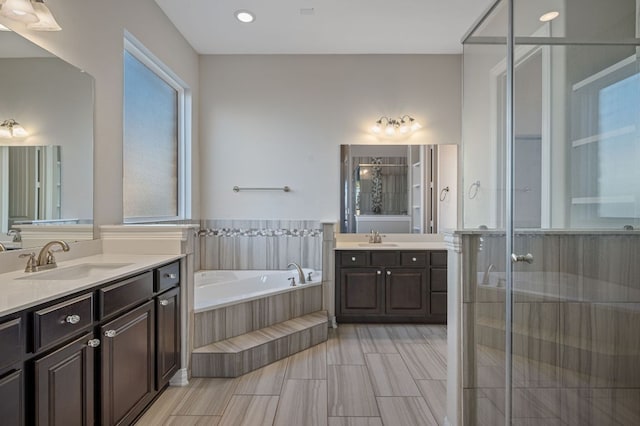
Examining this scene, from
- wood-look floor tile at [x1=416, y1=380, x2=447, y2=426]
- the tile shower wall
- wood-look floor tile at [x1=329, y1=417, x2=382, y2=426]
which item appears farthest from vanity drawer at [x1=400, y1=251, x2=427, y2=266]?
wood-look floor tile at [x1=329, y1=417, x2=382, y2=426]

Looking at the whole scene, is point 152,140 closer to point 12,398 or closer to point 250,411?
point 250,411

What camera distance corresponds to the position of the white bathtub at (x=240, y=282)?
360 cm

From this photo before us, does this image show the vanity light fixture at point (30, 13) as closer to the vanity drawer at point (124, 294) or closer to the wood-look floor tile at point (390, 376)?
the vanity drawer at point (124, 294)

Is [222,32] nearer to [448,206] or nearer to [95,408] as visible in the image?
[448,206]

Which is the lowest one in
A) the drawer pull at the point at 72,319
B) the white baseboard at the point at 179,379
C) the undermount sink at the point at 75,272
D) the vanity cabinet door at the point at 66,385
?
the white baseboard at the point at 179,379

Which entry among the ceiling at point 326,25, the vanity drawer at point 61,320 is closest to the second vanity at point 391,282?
the ceiling at point 326,25

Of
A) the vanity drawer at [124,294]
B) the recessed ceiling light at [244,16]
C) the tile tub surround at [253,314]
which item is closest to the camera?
the vanity drawer at [124,294]

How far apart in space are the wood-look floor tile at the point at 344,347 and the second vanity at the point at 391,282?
0.79 feet

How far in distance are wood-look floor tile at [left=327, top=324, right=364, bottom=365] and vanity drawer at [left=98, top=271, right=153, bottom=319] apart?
1.50 metres

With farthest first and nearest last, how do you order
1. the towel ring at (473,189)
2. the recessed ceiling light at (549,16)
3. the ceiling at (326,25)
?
the ceiling at (326,25), the towel ring at (473,189), the recessed ceiling light at (549,16)

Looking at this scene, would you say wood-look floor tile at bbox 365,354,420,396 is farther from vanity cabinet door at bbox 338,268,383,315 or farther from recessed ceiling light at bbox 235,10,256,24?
recessed ceiling light at bbox 235,10,256,24

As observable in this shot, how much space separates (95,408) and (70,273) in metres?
0.70

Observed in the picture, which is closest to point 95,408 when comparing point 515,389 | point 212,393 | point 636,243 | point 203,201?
point 212,393

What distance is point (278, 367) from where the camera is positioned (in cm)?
275
